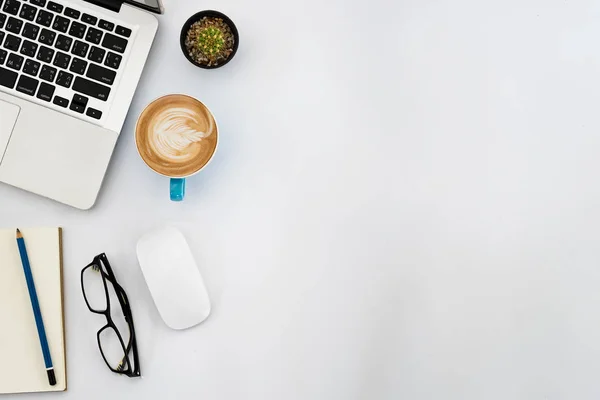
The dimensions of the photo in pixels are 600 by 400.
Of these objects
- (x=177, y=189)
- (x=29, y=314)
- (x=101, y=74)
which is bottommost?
(x=29, y=314)

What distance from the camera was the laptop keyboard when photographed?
2.34 feet

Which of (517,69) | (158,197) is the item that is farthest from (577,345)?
(158,197)

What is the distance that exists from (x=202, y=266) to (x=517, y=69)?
0.47 metres

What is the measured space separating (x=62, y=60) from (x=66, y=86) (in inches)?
1.2

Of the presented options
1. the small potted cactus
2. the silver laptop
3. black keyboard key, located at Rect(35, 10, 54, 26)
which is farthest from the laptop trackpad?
the small potted cactus

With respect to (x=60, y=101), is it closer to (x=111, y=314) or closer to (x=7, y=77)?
(x=7, y=77)

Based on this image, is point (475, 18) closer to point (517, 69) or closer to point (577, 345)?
point (517, 69)

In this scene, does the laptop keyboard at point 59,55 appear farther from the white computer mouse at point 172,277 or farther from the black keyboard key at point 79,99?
the white computer mouse at point 172,277

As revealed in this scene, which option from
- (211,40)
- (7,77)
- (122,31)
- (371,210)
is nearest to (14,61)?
(7,77)

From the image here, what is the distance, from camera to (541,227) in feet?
2.54

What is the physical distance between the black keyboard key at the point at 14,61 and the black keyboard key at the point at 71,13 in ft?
0.24

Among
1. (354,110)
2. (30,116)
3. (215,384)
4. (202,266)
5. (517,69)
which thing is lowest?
(215,384)

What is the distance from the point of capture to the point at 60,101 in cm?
72

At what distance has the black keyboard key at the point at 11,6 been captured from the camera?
71 cm
